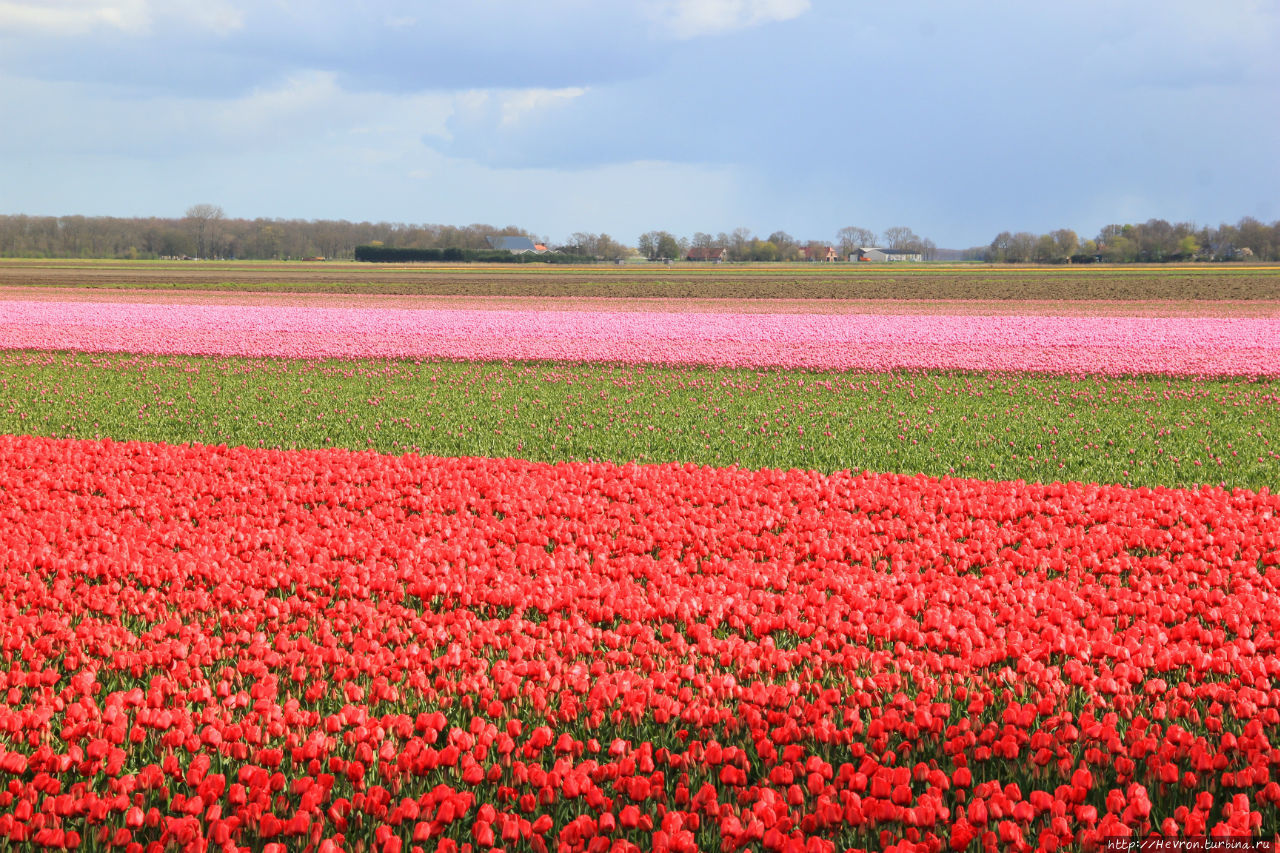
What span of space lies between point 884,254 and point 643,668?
187483mm

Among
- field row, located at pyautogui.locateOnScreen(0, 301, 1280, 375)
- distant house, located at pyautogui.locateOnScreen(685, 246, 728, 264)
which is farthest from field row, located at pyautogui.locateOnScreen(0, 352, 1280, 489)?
distant house, located at pyautogui.locateOnScreen(685, 246, 728, 264)

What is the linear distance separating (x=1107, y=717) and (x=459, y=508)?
20.6ft

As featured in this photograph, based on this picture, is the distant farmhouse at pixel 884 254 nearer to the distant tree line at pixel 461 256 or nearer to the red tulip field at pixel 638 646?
the distant tree line at pixel 461 256

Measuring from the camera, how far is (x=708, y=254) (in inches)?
5748

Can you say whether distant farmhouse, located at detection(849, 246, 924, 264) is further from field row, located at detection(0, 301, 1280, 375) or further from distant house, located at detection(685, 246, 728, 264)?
field row, located at detection(0, 301, 1280, 375)

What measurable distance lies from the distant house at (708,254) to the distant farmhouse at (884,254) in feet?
93.4

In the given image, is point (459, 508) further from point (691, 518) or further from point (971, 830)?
point (971, 830)

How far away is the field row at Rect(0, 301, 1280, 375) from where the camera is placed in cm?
2244

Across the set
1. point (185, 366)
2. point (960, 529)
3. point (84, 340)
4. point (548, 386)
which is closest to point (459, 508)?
point (960, 529)

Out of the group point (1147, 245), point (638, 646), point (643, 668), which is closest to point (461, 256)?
point (1147, 245)

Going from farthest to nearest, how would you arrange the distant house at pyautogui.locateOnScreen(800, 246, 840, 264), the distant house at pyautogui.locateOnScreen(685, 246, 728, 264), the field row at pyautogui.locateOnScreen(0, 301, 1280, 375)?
the distant house at pyautogui.locateOnScreen(800, 246, 840, 264)
the distant house at pyautogui.locateOnScreen(685, 246, 728, 264)
the field row at pyautogui.locateOnScreen(0, 301, 1280, 375)

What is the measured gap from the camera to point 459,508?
372 inches

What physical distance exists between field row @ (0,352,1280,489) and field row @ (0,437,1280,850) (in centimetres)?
300

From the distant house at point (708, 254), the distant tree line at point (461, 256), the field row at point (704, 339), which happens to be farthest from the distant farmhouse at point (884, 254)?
the field row at point (704, 339)
